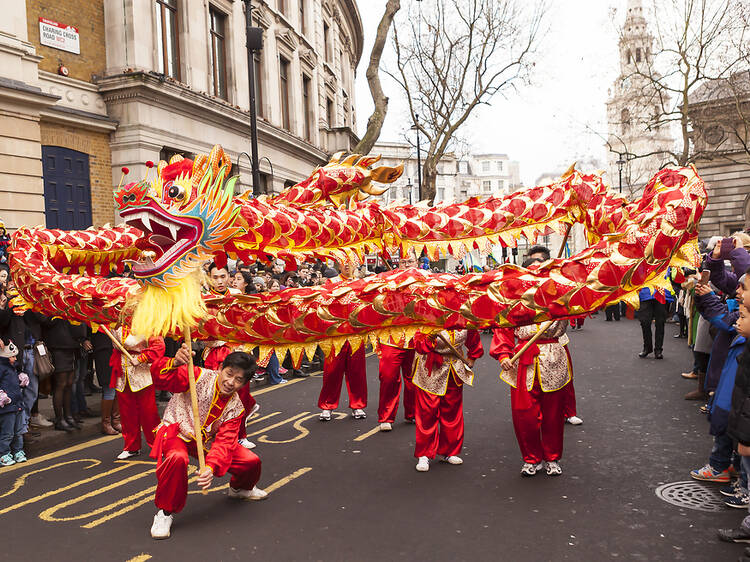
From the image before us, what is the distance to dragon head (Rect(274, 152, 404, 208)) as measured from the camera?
4339mm

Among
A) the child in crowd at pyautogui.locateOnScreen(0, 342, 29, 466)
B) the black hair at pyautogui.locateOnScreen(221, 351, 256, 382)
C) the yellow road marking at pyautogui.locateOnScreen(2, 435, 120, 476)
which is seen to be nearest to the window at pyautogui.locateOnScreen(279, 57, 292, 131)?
the yellow road marking at pyautogui.locateOnScreen(2, 435, 120, 476)

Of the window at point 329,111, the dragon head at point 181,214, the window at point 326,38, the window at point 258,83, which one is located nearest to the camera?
the dragon head at point 181,214

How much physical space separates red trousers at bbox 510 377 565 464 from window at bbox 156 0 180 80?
13564mm

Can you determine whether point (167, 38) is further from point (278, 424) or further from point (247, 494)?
point (247, 494)

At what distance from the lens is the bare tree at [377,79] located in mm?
14992

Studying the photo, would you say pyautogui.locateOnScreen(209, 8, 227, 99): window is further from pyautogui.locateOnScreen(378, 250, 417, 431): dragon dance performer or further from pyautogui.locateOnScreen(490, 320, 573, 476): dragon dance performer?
pyautogui.locateOnScreen(490, 320, 573, 476): dragon dance performer

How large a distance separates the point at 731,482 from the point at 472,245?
272 centimetres

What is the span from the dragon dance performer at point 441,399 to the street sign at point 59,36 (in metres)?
11.6

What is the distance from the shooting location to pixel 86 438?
7.13 m

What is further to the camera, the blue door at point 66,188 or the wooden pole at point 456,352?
the blue door at point 66,188

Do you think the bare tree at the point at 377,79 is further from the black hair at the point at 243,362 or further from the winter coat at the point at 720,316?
the black hair at the point at 243,362

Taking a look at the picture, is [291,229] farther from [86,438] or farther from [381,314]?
[86,438]

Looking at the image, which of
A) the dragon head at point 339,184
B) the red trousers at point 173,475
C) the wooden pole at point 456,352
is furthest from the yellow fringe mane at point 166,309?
the wooden pole at point 456,352

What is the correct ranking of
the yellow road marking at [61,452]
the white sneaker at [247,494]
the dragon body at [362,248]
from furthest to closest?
the yellow road marking at [61,452] → the white sneaker at [247,494] → the dragon body at [362,248]
